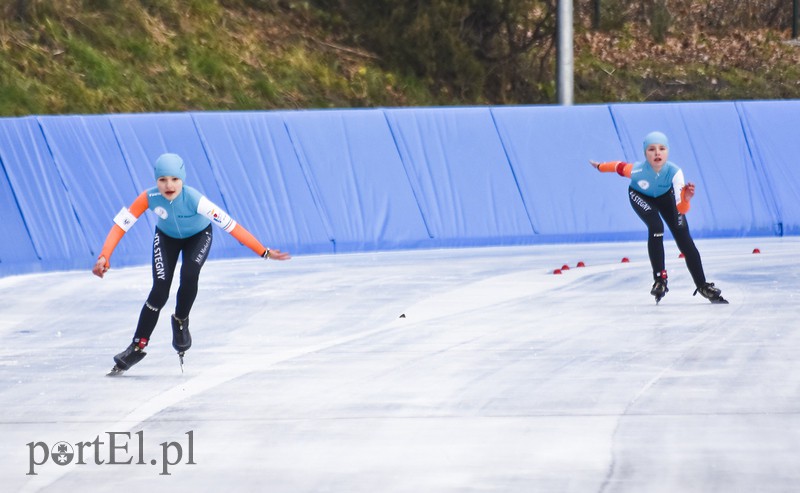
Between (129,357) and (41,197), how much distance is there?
25.0ft

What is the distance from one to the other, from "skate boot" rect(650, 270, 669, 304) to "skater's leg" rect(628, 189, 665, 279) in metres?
0.04

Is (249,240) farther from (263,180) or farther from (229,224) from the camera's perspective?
(263,180)

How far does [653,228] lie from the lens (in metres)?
13.4

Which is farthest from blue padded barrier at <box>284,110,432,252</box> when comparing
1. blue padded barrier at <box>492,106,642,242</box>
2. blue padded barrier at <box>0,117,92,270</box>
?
blue padded barrier at <box>0,117,92,270</box>

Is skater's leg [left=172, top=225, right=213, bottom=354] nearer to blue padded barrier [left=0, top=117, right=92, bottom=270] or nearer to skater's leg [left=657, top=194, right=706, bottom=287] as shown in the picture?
skater's leg [left=657, top=194, right=706, bottom=287]

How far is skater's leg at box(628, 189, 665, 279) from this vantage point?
13266 mm

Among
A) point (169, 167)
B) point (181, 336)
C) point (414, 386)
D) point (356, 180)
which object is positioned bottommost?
point (414, 386)

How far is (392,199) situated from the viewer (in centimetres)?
1930

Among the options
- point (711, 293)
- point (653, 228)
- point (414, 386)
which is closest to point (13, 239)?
point (653, 228)

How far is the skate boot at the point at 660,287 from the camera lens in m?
13.0

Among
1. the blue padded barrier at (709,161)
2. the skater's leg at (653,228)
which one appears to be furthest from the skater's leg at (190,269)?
the blue padded barrier at (709,161)

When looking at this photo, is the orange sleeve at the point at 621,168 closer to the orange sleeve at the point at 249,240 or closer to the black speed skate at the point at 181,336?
the orange sleeve at the point at 249,240

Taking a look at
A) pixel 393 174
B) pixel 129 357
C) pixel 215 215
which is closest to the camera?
pixel 215 215

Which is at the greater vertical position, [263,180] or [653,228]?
[263,180]
